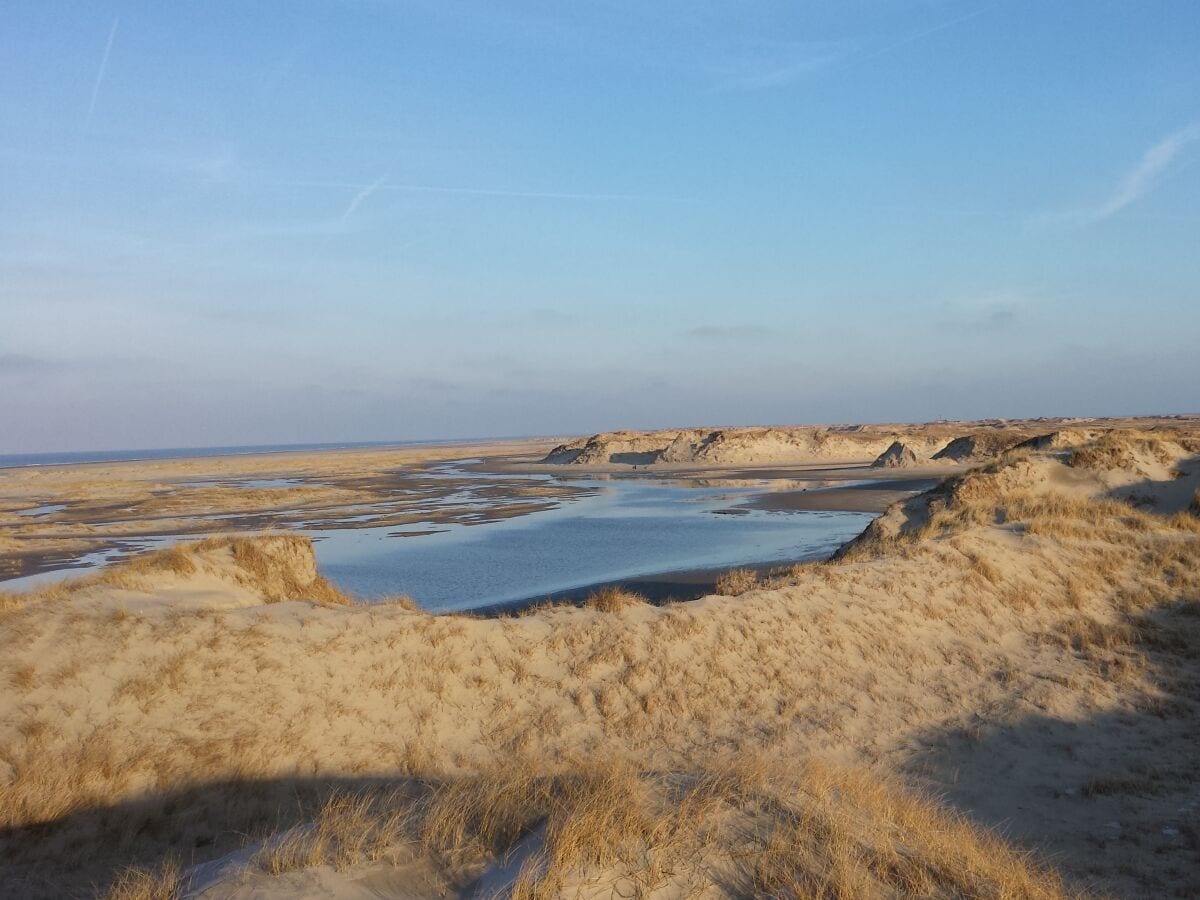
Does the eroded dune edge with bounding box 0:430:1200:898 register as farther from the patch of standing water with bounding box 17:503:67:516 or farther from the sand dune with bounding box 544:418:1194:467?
the sand dune with bounding box 544:418:1194:467

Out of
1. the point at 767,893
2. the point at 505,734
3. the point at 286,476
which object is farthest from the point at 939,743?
the point at 286,476

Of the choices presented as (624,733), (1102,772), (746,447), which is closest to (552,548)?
(624,733)

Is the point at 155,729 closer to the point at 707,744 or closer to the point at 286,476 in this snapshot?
the point at 707,744

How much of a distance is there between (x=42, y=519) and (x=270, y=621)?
113 ft

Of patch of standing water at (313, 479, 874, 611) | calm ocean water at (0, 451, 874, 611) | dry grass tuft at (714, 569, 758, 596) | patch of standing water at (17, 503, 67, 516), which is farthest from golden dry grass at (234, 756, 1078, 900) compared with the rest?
patch of standing water at (17, 503, 67, 516)

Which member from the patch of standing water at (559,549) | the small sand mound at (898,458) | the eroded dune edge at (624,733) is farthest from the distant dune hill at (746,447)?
the eroded dune edge at (624,733)

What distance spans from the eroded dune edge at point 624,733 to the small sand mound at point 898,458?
41938mm

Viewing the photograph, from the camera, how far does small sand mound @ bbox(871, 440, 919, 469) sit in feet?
185

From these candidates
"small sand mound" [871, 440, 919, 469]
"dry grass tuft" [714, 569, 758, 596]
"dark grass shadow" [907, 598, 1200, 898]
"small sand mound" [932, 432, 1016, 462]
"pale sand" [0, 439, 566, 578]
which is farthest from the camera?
"small sand mound" [871, 440, 919, 469]

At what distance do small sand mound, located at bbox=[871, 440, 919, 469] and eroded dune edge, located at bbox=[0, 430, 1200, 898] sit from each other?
41938 mm

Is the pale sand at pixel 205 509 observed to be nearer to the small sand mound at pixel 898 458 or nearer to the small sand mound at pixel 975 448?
the small sand mound at pixel 898 458

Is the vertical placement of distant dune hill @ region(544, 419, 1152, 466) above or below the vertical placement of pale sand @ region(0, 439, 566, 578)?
above

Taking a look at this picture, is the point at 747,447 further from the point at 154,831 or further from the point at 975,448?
the point at 154,831

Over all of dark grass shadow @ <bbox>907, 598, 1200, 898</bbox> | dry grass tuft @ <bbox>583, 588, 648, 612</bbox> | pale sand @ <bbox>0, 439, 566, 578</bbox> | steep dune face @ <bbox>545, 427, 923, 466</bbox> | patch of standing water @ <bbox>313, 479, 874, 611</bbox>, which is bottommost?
dark grass shadow @ <bbox>907, 598, 1200, 898</bbox>
